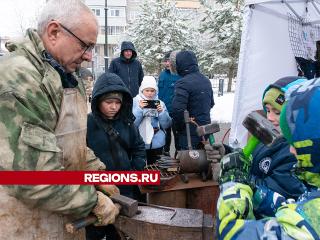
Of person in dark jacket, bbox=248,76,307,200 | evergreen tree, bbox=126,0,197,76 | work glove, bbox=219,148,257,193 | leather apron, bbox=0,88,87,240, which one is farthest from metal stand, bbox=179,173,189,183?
evergreen tree, bbox=126,0,197,76

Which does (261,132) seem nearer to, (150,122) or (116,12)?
(150,122)

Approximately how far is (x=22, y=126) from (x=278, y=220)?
45.3 inches

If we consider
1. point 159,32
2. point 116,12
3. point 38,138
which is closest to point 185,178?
point 38,138

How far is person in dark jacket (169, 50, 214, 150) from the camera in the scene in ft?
10.8

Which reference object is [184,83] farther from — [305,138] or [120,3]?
[120,3]

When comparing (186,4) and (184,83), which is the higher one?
(186,4)

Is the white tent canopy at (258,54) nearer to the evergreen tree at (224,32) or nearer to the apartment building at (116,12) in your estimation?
the evergreen tree at (224,32)

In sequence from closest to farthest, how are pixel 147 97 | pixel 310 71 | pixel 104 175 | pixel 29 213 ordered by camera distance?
1. pixel 29 213
2. pixel 104 175
3. pixel 147 97
4. pixel 310 71

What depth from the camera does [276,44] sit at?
387cm

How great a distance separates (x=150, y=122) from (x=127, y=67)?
2592 mm

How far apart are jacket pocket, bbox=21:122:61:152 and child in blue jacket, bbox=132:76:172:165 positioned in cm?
228

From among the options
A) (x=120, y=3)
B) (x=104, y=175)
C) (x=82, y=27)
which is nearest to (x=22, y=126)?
(x=82, y=27)

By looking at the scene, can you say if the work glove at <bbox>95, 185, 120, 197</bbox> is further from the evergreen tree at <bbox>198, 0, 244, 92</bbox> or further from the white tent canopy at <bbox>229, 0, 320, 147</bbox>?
the evergreen tree at <bbox>198, 0, 244, 92</bbox>

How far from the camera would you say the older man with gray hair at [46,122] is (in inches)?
42.0
